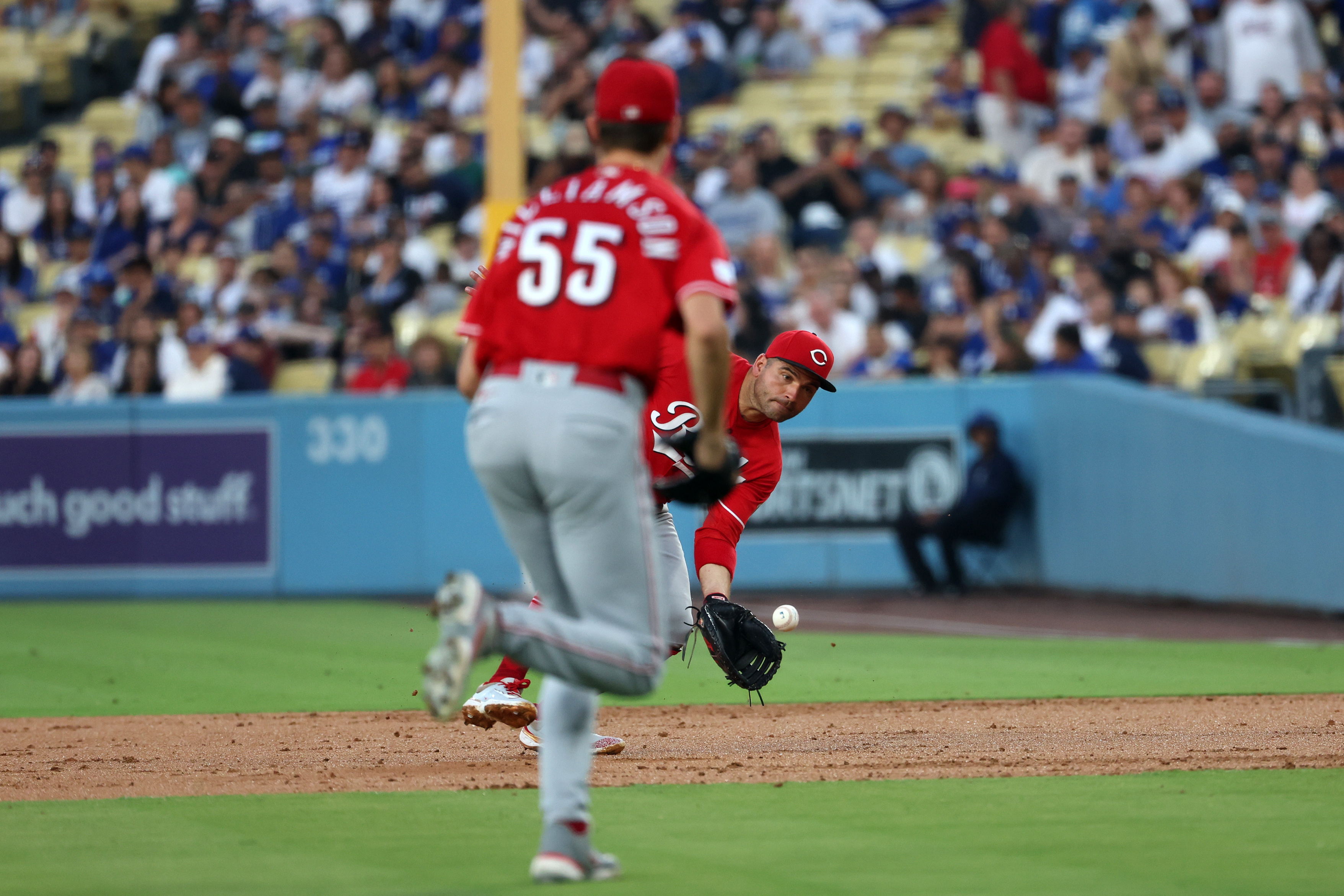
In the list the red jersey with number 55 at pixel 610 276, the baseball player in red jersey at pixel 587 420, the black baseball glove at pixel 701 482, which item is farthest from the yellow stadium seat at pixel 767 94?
the red jersey with number 55 at pixel 610 276

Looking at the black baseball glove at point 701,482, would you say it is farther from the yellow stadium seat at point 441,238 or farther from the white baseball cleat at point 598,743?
the yellow stadium seat at point 441,238

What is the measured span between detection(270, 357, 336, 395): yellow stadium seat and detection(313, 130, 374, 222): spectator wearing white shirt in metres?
3.20

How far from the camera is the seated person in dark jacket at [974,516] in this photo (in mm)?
16375

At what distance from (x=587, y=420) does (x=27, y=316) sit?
696 inches

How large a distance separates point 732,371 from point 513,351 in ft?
10.2

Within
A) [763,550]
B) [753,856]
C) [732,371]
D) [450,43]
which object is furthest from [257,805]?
[450,43]

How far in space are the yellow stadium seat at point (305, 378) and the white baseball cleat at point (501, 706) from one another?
11356 millimetres

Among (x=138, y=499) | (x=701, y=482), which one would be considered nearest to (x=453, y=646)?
(x=701, y=482)

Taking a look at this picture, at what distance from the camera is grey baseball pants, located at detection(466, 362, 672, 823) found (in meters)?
4.67

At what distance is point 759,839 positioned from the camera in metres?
5.30

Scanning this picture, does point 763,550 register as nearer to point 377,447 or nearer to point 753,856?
point 377,447

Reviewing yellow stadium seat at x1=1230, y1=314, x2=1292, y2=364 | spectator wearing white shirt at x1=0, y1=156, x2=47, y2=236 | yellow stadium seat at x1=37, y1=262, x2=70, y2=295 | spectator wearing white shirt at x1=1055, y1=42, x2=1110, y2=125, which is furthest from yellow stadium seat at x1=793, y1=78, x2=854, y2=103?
spectator wearing white shirt at x1=0, y1=156, x2=47, y2=236

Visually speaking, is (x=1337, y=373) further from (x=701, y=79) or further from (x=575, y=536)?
(x=575, y=536)

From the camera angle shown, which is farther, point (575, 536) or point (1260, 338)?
point (1260, 338)
